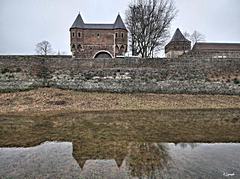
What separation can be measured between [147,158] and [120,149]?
3.44 ft

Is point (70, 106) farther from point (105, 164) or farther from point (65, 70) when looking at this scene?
point (105, 164)

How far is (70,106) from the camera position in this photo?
15555 mm

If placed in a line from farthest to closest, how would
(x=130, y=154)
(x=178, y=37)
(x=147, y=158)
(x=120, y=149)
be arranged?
(x=178, y=37) < (x=120, y=149) < (x=130, y=154) < (x=147, y=158)

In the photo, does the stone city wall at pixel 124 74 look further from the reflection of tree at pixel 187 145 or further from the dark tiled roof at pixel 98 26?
the dark tiled roof at pixel 98 26

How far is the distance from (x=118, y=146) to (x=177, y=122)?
174 inches

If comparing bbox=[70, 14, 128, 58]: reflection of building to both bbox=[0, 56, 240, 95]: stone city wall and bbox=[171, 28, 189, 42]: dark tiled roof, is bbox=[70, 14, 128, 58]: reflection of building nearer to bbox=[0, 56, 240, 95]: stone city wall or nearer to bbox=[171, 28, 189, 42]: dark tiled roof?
bbox=[171, 28, 189, 42]: dark tiled roof

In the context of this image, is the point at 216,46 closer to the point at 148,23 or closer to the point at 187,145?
the point at 148,23

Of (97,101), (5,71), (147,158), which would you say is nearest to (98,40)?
(5,71)

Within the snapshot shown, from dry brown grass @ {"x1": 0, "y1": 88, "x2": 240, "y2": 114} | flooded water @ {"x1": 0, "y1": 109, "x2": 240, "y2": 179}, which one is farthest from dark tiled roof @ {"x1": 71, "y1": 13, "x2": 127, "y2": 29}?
flooded water @ {"x1": 0, "y1": 109, "x2": 240, "y2": 179}

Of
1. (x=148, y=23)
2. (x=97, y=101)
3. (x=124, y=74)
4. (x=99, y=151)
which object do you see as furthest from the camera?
(x=148, y=23)

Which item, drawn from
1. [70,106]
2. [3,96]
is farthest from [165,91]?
[3,96]

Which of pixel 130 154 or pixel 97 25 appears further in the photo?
pixel 97 25

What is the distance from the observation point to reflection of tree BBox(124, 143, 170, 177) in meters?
5.08

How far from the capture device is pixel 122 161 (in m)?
5.73
